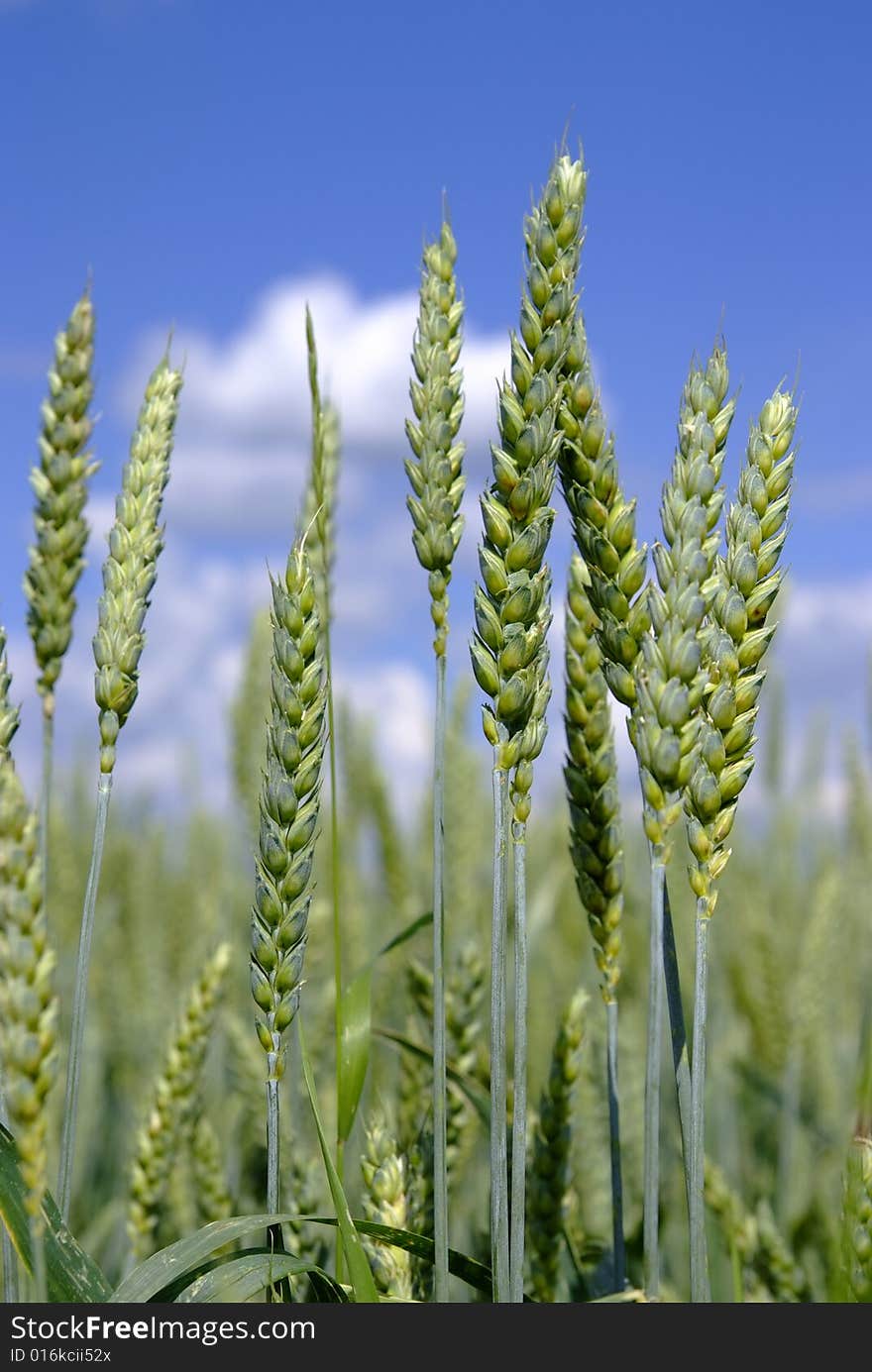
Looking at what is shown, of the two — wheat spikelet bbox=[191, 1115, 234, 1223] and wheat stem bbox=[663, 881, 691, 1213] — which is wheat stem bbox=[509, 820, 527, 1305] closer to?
wheat stem bbox=[663, 881, 691, 1213]

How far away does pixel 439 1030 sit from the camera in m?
1.19

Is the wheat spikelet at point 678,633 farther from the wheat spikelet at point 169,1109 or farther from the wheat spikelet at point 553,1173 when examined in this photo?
the wheat spikelet at point 169,1109

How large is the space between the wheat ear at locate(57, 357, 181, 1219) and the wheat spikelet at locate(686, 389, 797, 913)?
2.11 feet

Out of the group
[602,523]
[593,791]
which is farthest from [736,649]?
[593,791]

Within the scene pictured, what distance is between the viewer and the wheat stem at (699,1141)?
3.52 feet

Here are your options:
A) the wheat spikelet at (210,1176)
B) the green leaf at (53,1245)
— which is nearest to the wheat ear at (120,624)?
the green leaf at (53,1245)

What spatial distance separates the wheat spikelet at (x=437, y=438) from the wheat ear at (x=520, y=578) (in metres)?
0.09

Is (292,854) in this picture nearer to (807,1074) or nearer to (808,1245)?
(808,1245)

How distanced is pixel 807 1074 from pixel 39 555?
353cm

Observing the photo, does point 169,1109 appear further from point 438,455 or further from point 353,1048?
point 438,455

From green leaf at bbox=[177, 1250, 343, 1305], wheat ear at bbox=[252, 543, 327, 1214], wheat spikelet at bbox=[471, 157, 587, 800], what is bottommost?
green leaf at bbox=[177, 1250, 343, 1305]

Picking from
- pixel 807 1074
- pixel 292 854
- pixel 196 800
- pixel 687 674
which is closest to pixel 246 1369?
pixel 292 854

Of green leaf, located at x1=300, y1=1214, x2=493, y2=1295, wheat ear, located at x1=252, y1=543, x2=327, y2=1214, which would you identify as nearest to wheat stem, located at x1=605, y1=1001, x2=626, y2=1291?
green leaf, located at x1=300, y1=1214, x2=493, y2=1295

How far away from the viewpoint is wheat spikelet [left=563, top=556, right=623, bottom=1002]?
53.7 inches
